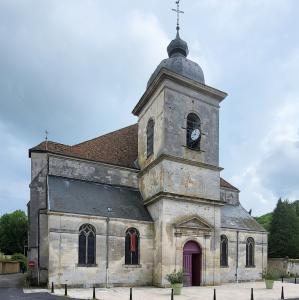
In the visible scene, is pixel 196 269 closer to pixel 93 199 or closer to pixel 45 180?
pixel 93 199

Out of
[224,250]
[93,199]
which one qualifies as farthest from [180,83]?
[224,250]

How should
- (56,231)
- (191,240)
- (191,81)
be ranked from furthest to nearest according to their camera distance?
(191,81), (191,240), (56,231)

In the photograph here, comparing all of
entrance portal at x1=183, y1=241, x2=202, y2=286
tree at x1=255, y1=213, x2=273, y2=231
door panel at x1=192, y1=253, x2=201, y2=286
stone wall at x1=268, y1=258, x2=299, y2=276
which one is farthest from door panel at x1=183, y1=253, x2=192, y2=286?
tree at x1=255, y1=213, x2=273, y2=231

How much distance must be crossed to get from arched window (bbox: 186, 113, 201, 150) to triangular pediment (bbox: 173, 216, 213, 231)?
451cm

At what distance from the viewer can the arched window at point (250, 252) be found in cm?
2505

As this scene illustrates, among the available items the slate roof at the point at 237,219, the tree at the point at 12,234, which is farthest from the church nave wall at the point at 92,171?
the tree at the point at 12,234

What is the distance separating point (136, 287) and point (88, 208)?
16.5 feet

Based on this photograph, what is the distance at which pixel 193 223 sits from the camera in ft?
66.6

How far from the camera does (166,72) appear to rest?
67.9 feet

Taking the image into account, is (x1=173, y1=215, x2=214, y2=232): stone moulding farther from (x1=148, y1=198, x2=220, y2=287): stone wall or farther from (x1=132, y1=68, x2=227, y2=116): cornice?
(x1=132, y1=68, x2=227, y2=116): cornice

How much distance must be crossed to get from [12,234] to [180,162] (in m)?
43.5

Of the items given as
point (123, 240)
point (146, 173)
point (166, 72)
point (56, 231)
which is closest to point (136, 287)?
point (123, 240)

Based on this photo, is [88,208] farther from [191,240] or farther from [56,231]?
[191,240]

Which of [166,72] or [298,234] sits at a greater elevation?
[166,72]
